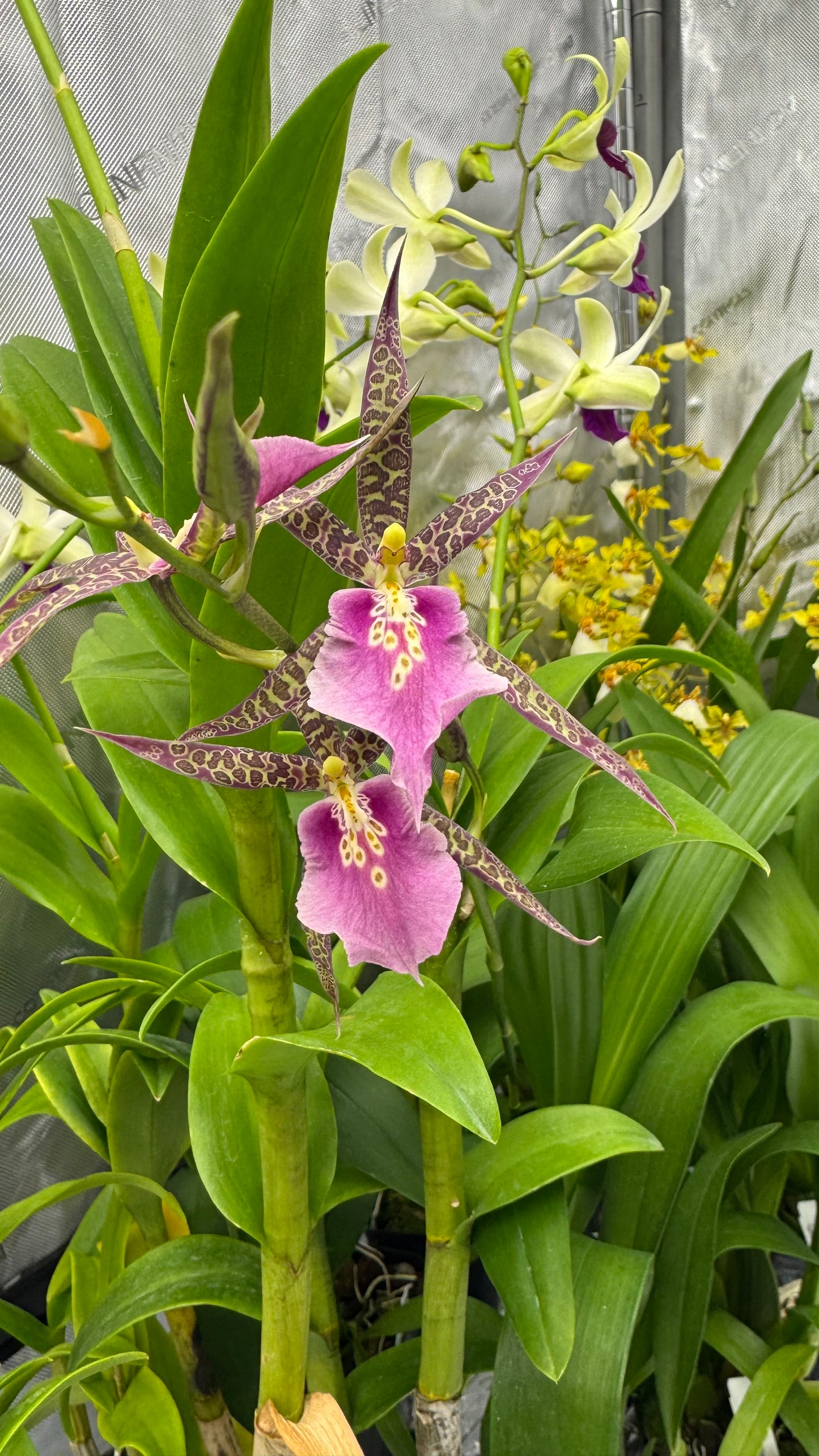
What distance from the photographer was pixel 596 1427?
1.62ft

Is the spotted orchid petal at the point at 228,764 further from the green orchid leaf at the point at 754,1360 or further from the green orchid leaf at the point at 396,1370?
the green orchid leaf at the point at 754,1360

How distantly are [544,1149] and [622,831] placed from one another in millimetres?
172

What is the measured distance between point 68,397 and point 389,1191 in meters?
0.79

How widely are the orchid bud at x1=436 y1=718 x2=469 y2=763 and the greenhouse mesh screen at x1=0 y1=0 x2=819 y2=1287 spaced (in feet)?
1.54

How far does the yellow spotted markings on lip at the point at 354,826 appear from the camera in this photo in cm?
33

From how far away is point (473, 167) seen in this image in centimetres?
63

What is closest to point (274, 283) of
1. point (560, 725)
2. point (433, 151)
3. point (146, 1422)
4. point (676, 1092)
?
point (560, 725)

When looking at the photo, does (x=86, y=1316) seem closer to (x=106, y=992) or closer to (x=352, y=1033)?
(x=106, y=992)

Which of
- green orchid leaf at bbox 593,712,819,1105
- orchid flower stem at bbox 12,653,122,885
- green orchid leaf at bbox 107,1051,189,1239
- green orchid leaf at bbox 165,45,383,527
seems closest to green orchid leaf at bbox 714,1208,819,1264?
green orchid leaf at bbox 593,712,819,1105

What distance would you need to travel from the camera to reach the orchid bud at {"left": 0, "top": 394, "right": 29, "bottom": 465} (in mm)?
203

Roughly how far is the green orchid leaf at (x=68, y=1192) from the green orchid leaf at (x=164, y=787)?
0.71 ft

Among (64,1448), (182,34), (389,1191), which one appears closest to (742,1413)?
(389,1191)

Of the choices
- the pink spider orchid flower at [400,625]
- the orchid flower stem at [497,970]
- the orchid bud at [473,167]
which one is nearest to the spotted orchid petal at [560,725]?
the pink spider orchid flower at [400,625]

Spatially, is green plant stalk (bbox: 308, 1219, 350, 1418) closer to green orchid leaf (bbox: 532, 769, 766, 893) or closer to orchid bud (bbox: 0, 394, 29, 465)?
green orchid leaf (bbox: 532, 769, 766, 893)
